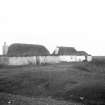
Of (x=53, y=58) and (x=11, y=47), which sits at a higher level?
(x=11, y=47)

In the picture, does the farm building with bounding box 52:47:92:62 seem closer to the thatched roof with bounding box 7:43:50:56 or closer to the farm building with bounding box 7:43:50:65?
the thatched roof with bounding box 7:43:50:56

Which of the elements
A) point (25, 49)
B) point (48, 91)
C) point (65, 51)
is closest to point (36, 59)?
point (25, 49)

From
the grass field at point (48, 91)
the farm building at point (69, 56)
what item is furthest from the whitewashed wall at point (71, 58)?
the grass field at point (48, 91)

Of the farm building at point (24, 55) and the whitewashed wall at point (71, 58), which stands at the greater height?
the farm building at point (24, 55)

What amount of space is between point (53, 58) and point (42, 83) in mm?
17080

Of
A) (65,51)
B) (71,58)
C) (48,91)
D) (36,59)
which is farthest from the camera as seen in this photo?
(65,51)

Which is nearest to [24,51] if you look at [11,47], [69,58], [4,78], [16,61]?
[11,47]

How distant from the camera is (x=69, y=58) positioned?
104ft

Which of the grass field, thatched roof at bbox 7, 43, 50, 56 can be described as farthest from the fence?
the grass field

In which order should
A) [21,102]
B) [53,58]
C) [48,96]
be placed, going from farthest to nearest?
1. [53,58]
2. [48,96]
3. [21,102]

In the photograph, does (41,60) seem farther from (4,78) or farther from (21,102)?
(21,102)

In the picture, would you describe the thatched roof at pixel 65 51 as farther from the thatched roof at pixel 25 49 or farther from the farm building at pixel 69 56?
the thatched roof at pixel 25 49

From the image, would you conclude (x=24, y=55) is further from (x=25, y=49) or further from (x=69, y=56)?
(x=69, y=56)

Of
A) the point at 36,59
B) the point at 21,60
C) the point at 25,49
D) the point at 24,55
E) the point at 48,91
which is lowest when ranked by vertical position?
the point at 36,59
